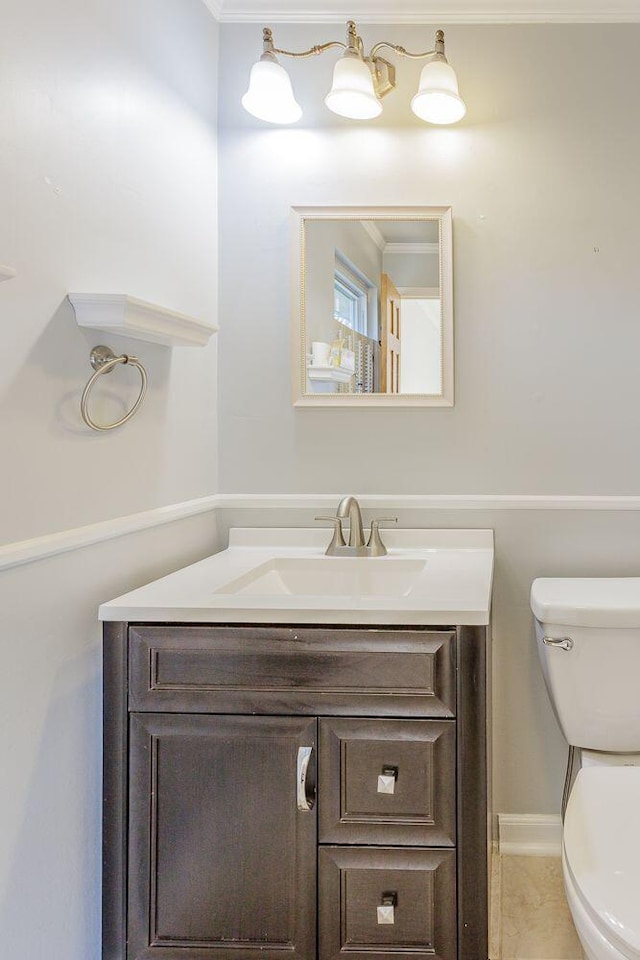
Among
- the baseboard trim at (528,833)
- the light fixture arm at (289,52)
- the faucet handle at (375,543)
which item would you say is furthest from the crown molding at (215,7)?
the baseboard trim at (528,833)

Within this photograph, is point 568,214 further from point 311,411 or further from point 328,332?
point 311,411

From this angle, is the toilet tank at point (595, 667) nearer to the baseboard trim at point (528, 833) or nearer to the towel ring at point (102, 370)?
the baseboard trim at point (528, 833)

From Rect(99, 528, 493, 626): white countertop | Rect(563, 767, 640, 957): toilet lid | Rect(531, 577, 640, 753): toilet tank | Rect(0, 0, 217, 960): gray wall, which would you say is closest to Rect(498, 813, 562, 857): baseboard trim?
Rect(531, 577, 640, 753): toilet tank

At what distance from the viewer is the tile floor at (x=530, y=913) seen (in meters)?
1.73

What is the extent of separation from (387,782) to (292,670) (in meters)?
0.25

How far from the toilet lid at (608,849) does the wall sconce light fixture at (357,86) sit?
160cm

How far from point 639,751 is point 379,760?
2.51ft

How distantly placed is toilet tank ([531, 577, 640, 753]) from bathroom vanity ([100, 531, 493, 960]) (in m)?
0.48

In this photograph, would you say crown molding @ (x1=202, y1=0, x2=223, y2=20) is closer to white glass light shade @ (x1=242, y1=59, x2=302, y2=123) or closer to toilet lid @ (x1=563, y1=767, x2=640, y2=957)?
white glass light shade @ (x1=242, y1=59, x2=302, y2=123)

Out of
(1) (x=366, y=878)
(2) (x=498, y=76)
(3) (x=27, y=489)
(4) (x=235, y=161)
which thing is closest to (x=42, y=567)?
(3) (x=27, y=489)

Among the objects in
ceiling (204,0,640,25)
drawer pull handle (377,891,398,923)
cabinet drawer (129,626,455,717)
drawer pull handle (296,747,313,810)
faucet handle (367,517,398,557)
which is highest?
ceiling (204,0,640,25)

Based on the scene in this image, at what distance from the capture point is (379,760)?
1226mm

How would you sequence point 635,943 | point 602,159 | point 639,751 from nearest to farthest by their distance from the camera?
point 635,943 → point 639,751 → point 602,159

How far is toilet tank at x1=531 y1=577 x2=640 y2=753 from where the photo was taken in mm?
1597
